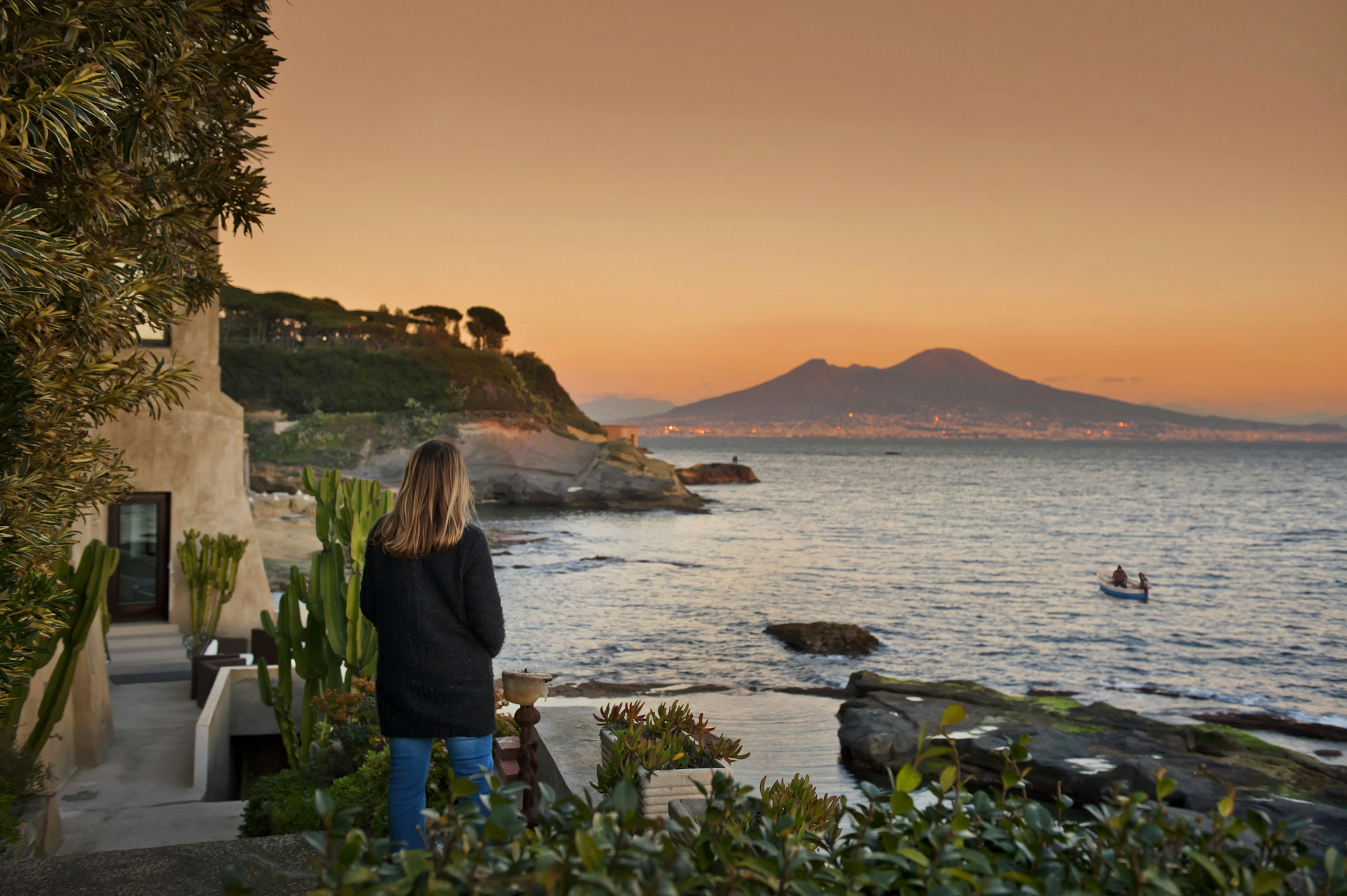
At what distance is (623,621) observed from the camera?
22.0m

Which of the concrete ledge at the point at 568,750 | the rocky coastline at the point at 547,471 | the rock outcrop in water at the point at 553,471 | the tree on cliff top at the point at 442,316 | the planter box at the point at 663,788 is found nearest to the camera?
the planter box at the point at 663,788

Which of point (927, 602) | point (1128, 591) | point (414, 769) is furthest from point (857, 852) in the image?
point (1128, 591)

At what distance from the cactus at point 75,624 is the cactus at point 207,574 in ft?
16.3

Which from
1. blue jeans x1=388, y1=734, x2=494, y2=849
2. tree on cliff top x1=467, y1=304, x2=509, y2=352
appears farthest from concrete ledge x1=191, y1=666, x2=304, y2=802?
tree on cliff top x1=467, y1=304, x2=509, y2=352

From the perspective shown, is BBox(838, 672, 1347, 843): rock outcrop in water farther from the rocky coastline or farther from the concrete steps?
the rocky coastline

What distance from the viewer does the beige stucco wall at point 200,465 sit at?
10.8 m

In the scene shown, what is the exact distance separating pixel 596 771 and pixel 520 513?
45773 mm

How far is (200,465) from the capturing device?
36.6 feet

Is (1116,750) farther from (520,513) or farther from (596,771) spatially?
(520,513)

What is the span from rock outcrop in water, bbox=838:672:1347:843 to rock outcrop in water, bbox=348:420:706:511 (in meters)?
39.3

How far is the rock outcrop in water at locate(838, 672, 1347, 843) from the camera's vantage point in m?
10.1

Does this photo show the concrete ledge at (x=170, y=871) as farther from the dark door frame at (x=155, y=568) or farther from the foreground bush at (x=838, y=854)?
the dark door frame at (x=155, y=568)

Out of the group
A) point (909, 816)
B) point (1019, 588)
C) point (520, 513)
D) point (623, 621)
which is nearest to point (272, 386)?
point (520, 513)

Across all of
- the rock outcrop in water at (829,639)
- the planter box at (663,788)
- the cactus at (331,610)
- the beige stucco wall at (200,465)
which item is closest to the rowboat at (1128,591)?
the rock outcrop in water at (829,639)
